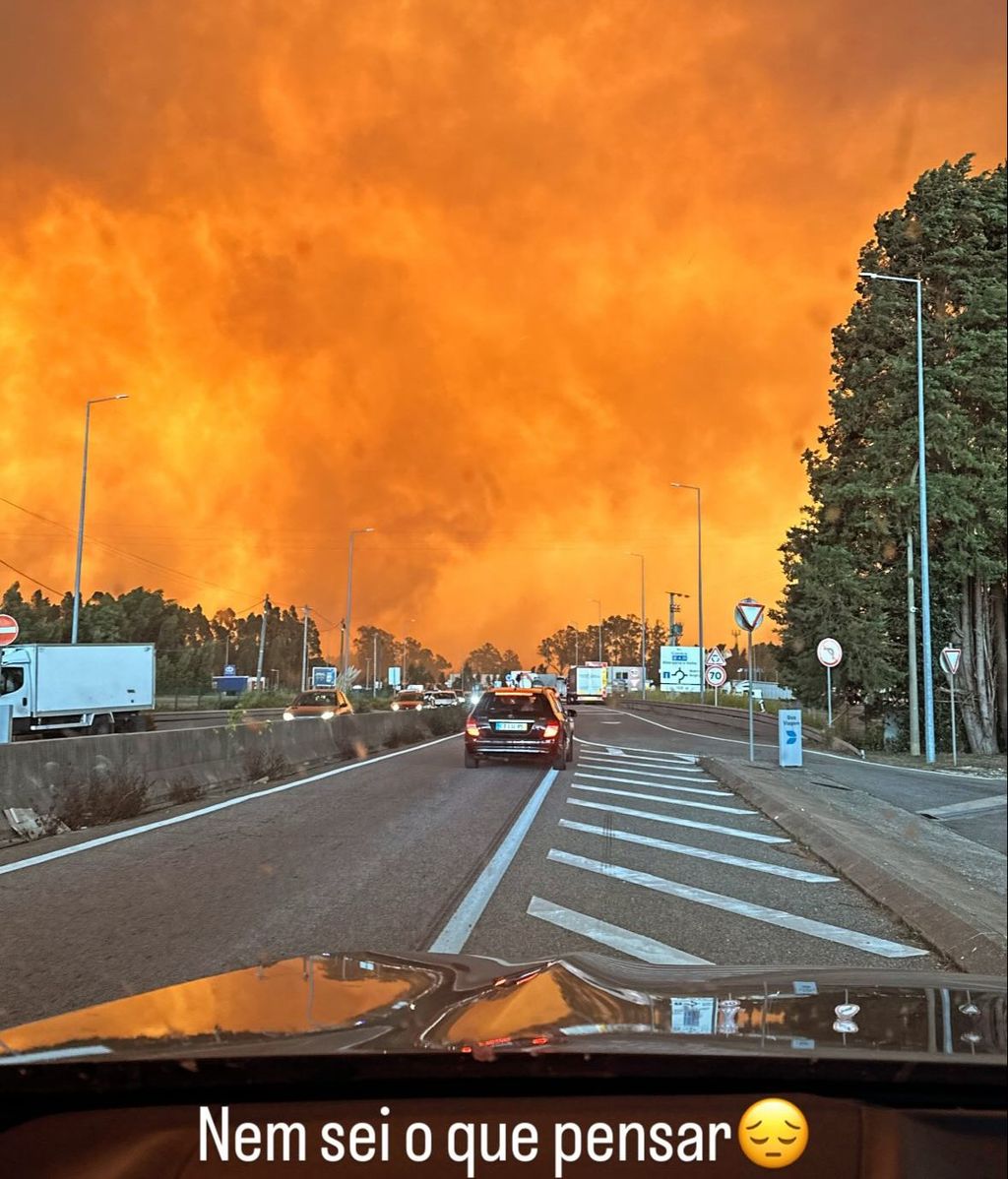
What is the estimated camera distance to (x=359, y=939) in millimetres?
6062

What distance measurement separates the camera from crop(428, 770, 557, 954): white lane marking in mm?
6035

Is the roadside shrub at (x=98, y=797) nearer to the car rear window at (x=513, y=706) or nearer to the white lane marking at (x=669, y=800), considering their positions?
the white lane marking at (x=669, y=800)

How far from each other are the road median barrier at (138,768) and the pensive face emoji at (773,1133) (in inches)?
362

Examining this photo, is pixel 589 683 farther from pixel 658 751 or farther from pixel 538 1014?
pixel 538 1014

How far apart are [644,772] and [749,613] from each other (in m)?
5.11

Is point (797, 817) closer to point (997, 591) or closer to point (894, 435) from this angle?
point (894, 435)

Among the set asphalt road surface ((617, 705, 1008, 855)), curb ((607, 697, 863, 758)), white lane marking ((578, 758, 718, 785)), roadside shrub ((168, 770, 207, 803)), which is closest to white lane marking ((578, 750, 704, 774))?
white lane marking ((578, 758, 718, 785))

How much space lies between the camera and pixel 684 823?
11.5 metres

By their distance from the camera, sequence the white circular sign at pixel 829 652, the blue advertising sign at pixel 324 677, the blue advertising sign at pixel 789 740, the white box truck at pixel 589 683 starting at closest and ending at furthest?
the blue advertising sign at pixel 789 740, the white circular sign at pixel 829 652, the blue advertising sign at pixel 324 677, the white box truck at pixel 589 683

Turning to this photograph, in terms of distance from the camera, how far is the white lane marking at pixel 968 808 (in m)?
14.3

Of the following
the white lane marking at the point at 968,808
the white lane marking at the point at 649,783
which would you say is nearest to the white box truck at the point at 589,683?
the white lane marking at the point at 649,783

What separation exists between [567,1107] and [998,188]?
3627 centimetres

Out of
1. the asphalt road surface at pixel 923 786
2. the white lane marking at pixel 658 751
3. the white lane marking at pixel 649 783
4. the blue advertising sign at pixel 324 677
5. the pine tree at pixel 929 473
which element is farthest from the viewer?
the blue advertising sign at pixel 324 677

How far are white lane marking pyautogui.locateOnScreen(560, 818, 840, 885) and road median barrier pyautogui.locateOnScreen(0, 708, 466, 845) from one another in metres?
5.20
